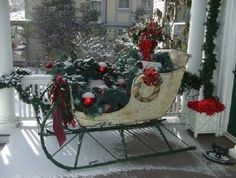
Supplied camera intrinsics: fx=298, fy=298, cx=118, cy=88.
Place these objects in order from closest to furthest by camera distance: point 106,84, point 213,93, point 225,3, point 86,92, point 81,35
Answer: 1. point 86,92
2. point 106,84
3. point 225,3
4. point 213,93
5. point 81,35

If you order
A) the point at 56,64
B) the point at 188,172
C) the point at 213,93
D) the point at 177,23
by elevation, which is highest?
the point at 177,23

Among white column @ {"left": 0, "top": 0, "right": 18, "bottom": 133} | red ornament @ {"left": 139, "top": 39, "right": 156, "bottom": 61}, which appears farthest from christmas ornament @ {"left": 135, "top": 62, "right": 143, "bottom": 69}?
white column @ {"left": 0, "top": 0, "right": 18, "bottom": 133}

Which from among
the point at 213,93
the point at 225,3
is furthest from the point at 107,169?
the point at 225,3

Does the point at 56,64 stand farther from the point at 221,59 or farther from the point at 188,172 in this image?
the point at 221,59

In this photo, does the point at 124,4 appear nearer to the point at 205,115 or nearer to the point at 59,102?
the point at 205,115

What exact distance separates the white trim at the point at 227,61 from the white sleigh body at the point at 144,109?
2.61 ft

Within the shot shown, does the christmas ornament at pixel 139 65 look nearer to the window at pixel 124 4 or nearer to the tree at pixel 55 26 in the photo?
the tree at pixel 55 26

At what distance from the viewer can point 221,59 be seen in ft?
13.3

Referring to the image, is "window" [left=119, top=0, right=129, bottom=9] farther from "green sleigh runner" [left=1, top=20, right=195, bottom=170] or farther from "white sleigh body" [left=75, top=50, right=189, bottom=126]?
"white sleigh body" [left=75, top=50, right=189, bottom=126]

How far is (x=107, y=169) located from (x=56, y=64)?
1.33 m

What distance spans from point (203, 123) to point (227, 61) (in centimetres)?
88

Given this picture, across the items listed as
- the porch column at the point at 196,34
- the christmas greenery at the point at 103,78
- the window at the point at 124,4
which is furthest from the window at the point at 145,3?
the christmas greenery at the point at 103,78

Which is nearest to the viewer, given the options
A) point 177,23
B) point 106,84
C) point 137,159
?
point 137,159

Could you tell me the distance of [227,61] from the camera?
394cm
